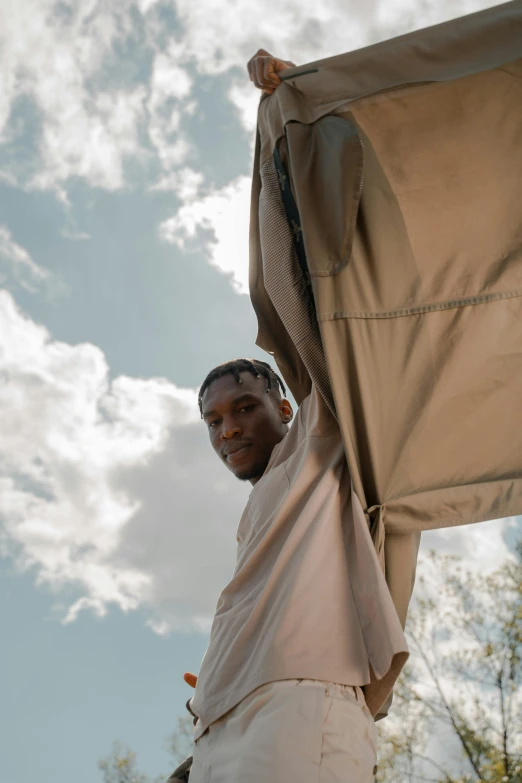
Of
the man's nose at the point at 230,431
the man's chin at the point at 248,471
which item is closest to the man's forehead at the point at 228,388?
the man's nose at the point at 230,431

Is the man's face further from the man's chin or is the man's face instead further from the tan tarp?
the tan tarp

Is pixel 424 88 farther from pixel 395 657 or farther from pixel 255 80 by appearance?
pixel 395 657

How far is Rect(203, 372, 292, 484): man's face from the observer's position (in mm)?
3133

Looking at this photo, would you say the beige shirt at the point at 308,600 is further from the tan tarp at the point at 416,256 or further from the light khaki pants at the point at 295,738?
the tan tarp at the point at 416,256

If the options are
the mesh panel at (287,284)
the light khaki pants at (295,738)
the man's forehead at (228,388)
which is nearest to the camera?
the light khaki pants at (295,738)

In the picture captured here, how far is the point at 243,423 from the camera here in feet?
10.5

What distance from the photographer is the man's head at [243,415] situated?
314cm

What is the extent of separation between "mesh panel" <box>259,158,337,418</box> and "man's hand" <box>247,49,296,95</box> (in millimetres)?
257

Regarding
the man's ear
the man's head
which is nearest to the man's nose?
the man's head

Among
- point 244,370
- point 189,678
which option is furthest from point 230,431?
point 189,678

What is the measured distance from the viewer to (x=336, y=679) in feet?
6.44

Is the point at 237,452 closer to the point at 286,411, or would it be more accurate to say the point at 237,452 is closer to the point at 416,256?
the point at 286,411

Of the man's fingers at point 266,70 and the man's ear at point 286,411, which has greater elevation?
the man's fingers at point 266,70

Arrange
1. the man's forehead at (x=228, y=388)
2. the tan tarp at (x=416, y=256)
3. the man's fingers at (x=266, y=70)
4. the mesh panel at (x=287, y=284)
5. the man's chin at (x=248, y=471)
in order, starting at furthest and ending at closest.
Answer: the man's forehead at (x=228, y=388) < the man's chin at (x=248, y=471) < the man's fingers at (x=266, y=70) < the mesh panel at (x=287, y=284) < the tan tarp at (x=416, y=256)
